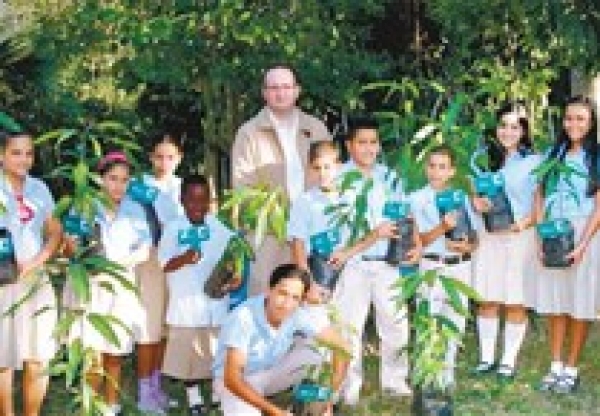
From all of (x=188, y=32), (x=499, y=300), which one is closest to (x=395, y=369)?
(x=499, y=300)

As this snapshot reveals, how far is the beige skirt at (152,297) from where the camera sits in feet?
14.8

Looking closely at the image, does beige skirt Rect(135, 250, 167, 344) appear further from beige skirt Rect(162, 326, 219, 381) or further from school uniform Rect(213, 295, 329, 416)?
school uniform Rect(213, 295, 329, 416)

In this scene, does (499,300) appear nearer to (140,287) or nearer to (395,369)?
(395,369)

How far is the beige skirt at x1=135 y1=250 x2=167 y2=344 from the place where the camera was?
452 cm

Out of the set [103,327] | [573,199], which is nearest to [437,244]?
[573,199]

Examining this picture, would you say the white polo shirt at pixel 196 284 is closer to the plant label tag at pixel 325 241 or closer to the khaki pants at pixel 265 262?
the khaki pants at pixel 265 262

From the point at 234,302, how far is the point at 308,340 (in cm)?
60

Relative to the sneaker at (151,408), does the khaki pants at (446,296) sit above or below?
above

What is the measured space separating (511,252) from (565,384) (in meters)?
0.60

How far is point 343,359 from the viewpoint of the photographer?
406cm

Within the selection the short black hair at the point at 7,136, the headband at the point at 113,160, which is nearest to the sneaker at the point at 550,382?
the headband at the point at 113,160

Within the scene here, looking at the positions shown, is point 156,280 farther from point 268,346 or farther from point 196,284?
point 268,346

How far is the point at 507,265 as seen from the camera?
4824 millimetres

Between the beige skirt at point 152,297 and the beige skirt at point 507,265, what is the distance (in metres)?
1.37
